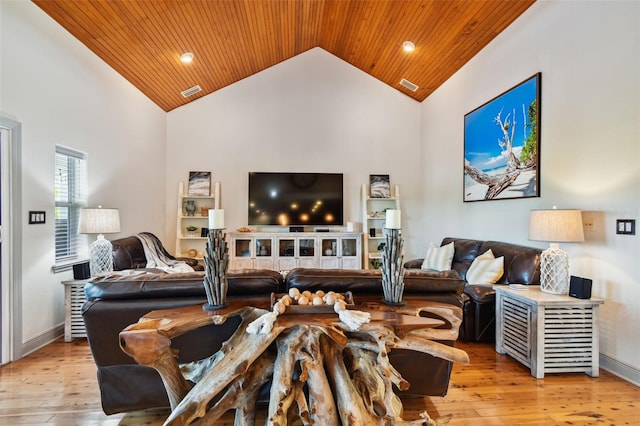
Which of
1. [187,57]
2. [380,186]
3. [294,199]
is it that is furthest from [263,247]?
[187,57]

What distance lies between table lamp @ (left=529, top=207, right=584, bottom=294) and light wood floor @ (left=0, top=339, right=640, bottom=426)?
0.70 meters

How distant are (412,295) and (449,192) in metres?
3.66

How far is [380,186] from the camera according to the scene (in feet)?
19.8

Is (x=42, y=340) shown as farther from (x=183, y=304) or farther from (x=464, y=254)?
(x=464, y=254)

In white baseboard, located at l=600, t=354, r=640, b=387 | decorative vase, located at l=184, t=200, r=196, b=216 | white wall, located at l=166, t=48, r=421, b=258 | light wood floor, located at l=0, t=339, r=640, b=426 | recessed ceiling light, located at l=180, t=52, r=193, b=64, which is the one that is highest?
recessed ceiling light, located at l=180, t=52, r=193, b=64

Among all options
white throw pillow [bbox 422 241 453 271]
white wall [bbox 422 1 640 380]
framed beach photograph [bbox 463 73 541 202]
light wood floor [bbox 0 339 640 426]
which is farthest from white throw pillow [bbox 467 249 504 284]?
light wood floor [bbox 0 339 640 426]

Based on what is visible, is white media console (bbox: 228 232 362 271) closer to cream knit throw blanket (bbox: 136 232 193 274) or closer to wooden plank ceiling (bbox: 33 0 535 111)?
cream knit throw blanket (bbox: 136 232 193 274)

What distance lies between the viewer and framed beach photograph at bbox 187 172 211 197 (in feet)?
19.1

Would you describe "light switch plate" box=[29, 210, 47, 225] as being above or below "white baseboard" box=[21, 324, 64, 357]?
above

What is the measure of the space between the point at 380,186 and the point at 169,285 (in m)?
4.71

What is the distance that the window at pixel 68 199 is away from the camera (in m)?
3.40

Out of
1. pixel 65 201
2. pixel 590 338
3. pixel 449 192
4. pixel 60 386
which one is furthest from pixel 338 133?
pixel 60 386

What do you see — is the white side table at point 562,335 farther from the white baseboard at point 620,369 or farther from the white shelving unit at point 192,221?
the white shelving unit at point 192,221

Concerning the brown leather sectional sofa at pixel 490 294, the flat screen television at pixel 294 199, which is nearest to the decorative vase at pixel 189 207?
the flat screen television at pixel 294 199
